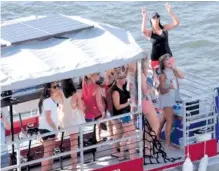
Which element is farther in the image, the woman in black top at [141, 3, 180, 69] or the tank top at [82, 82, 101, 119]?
the woman in black top at [141, 3, 180, 69]

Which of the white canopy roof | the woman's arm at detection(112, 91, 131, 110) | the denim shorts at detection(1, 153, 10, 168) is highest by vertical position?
the white canopy roof

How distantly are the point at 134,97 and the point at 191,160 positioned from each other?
1.40 m

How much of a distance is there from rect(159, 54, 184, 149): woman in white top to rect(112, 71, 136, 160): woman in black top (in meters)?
0.79

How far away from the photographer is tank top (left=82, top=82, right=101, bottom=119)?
34.5 feet

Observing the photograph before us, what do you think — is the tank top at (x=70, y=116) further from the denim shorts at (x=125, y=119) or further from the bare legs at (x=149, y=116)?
the bare legs at (x=149, y=116)

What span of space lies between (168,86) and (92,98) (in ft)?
4.15

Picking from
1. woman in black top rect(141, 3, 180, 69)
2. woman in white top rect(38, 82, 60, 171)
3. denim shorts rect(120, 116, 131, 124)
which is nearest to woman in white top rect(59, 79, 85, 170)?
woman in white top rect(38, 82, 60, 171)

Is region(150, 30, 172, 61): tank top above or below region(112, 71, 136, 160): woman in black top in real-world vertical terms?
above

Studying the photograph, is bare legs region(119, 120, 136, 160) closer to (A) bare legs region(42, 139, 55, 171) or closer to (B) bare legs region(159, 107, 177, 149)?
(B) bare legs region(159, 107, 177, 149)

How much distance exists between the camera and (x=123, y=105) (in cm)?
1047

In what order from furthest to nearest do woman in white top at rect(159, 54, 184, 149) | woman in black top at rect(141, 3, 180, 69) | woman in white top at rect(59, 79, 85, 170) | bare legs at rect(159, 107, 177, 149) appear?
woman in black top at rect(141, 3, 180, 69) → bare legs at rect(159, 107, 177, 149) → woman in white top at rect(159, 54, 184, 149) → woman in white top at rect(59, 79, 85, 170)

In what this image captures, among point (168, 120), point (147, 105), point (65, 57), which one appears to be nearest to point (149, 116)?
point (147, 105)

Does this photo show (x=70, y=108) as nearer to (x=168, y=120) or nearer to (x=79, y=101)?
(x=79, y=101)

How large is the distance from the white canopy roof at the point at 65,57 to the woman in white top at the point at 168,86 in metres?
0.85
